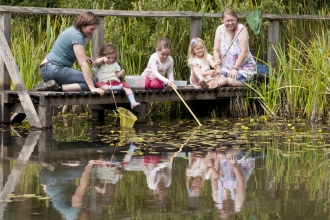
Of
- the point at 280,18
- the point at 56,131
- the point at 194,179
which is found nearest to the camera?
the point at 194,179

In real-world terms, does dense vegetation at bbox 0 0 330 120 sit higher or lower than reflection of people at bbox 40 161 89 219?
higher

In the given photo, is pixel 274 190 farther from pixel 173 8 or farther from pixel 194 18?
pixel 173 8

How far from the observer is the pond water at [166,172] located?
5.12 metres

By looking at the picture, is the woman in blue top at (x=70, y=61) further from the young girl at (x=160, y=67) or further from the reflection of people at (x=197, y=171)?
the reflection of people at (x=197, y=171)

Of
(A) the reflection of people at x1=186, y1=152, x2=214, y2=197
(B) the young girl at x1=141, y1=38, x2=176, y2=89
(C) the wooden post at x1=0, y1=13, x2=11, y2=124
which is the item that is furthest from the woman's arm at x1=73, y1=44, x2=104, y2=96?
(A) the reflection of people at x1=186, y1=152, x2=214, y2=197

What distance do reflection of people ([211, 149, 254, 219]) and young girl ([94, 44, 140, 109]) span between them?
103 inches

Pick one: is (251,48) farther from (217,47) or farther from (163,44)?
(163,44)

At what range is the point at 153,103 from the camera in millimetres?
11391

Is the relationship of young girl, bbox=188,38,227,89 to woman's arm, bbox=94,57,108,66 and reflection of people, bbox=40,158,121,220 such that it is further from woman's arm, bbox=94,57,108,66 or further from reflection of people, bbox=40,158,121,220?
reflection of people, bbox=40,158,121,220

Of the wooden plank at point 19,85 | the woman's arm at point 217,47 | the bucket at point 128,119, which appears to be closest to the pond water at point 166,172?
the bucket at point 128,119

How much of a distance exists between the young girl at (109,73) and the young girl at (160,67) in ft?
1.79

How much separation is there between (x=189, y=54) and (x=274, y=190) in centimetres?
549

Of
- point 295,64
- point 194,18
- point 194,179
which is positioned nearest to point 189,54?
point 194,18

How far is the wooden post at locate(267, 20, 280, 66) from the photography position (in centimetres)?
1191
